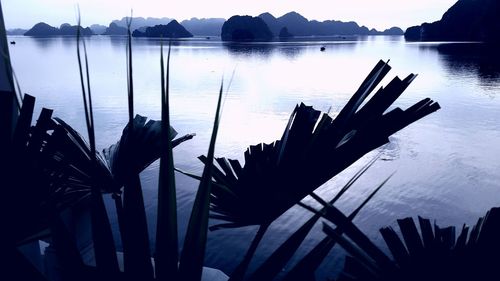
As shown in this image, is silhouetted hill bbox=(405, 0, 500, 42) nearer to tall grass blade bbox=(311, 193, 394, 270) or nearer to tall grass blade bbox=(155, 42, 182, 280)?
tall grass blade bbox=(311, 193, 394, 270)

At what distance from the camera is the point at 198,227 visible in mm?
1352

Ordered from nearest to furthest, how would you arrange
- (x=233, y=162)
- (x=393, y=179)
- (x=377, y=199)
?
(x=233, y=162), (x=377, y=199), (x=393, y=179)

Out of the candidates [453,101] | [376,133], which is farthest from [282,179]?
[453,101]

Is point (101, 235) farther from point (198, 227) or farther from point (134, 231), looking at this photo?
point (198, 227)

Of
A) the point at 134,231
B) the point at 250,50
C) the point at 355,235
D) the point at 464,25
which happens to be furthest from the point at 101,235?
the point at 464,25

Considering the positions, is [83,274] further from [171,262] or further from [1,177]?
[1,177]

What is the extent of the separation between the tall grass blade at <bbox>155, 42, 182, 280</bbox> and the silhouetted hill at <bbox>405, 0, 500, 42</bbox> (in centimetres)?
14465

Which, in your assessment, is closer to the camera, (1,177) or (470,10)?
(1,177)

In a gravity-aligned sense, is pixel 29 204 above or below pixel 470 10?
below

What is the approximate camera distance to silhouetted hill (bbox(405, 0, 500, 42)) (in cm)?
12656

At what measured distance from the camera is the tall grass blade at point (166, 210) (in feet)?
4.01

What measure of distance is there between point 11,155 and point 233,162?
4.31 ft

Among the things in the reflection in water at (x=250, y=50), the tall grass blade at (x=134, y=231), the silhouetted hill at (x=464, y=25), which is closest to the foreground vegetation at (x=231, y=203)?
the tall grass blade at (x=134, y=231)

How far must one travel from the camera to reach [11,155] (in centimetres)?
182
